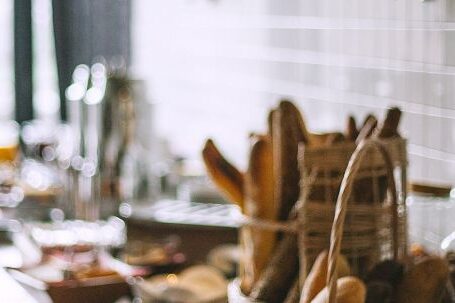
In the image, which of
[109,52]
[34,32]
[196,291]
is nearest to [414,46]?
[196,291]

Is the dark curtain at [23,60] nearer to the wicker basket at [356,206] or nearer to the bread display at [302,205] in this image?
the bread display at [302,205]

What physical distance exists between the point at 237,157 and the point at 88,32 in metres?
1.48

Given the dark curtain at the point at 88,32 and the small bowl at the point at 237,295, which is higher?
the dark curtain at the point at 88,32

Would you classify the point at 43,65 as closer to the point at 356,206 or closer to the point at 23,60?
the point at 23,60

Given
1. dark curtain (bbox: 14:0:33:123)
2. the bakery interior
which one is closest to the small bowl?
the bakery interior

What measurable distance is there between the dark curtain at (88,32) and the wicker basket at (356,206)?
9.89 ft

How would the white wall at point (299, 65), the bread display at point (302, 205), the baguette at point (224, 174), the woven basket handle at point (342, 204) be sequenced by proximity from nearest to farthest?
the woven basket handle at point (342, 204) → the bread display at point (302, 205) → the baguette at point (224, 174) → the white wall at point (299, 65)

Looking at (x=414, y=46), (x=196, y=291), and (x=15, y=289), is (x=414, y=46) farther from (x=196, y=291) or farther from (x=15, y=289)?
(x=15, y=289)

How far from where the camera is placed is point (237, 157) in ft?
10.4

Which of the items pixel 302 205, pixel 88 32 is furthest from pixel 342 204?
pixel 88 32

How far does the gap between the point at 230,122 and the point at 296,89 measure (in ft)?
1.96

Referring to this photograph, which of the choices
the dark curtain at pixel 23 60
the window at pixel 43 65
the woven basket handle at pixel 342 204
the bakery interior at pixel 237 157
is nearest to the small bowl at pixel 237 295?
the bakery interior at pixel 237 157

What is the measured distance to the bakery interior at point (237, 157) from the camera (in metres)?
1.34

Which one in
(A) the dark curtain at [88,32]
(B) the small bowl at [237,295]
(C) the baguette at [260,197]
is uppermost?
(A) the dark curtain at [88,32]
